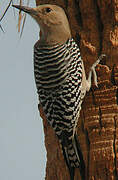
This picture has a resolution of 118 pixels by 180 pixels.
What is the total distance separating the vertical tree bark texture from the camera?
16.1 feet

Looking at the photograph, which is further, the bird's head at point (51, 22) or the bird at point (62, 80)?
the bird's head at point (51, 22)

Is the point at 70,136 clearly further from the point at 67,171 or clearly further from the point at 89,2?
the point at 89,2

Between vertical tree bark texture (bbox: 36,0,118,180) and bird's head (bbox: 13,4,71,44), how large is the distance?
174 mm

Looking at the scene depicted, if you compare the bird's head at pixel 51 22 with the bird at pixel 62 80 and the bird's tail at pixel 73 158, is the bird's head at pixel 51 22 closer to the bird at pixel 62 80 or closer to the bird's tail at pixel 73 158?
the bird at pixel 62 80

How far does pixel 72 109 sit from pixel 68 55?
63 cm

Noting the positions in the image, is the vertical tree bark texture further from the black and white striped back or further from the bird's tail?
the black and white striped back

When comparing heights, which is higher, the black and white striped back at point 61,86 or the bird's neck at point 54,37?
the bird's neck at point 54,37

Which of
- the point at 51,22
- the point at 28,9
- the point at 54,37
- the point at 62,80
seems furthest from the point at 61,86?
the point at 28,9

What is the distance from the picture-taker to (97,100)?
5074 mm

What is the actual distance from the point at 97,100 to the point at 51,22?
1.05 m

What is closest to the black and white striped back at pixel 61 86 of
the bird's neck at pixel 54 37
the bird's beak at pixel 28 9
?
the bird's neck at pixel 54 37

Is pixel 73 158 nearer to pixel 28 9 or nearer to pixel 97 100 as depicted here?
pixel 97 100

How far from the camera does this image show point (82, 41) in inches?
209

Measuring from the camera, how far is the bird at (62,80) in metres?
4.86
